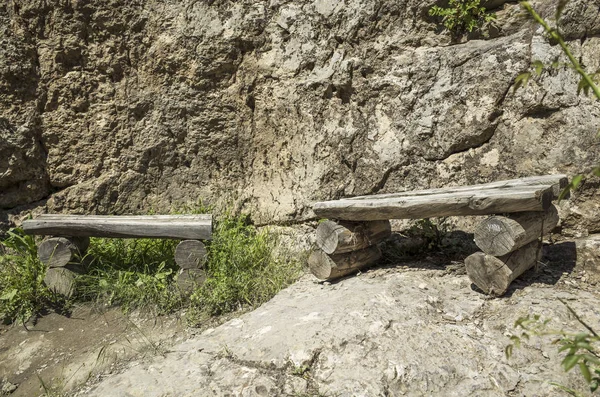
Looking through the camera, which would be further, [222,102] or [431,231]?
[222,102]

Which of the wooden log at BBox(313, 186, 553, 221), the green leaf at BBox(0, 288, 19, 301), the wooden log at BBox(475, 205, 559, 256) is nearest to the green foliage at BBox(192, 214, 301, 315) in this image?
the wooden log at BBox(313, 186, 553, 221)

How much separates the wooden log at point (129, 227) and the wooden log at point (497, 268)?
228 cm

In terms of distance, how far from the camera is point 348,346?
2887 mm

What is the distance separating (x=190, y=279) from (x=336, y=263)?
1372 millimetres

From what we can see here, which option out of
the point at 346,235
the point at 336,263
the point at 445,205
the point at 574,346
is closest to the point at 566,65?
the point at 574,346

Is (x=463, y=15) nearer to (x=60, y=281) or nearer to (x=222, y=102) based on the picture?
(x=222, y=102)

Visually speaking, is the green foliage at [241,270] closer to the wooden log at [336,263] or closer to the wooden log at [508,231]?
the wooden log at [336,263]

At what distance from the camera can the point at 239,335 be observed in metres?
3.29

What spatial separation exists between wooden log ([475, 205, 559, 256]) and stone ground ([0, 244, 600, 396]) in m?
0.38

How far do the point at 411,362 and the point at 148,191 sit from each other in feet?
12.2

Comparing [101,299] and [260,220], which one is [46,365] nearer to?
[101,299]

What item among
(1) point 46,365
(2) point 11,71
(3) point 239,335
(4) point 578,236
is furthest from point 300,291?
(2) point 11,71

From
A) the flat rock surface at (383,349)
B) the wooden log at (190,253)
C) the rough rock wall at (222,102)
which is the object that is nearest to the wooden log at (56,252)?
the rough rock wall at (222,102)

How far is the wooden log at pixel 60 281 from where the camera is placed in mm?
4289
